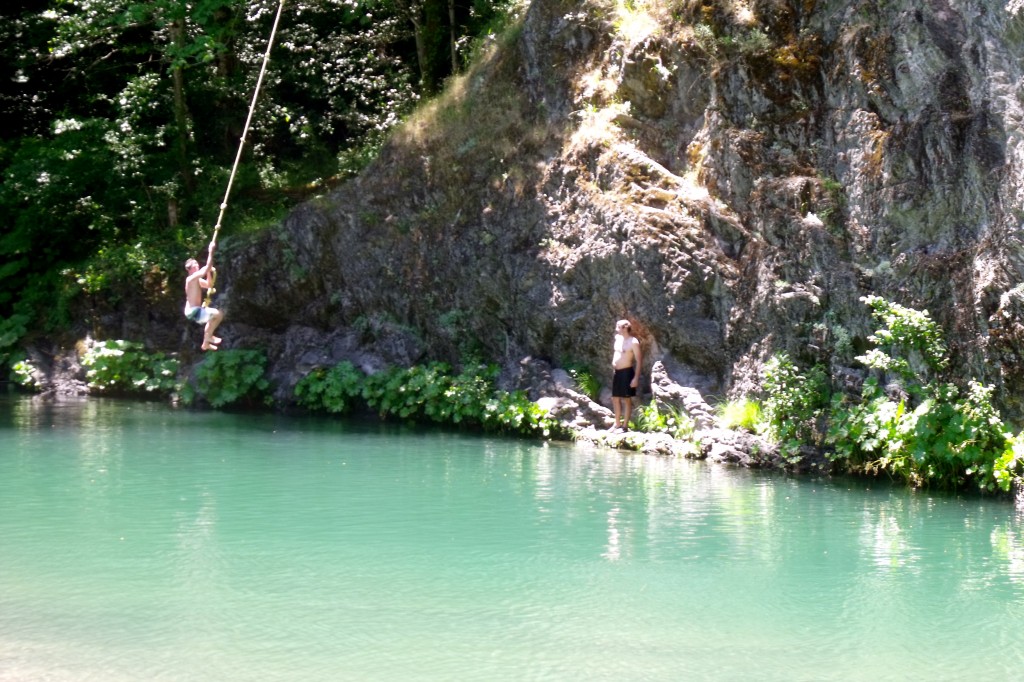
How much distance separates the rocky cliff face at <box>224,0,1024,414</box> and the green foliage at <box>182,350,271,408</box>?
459 mm

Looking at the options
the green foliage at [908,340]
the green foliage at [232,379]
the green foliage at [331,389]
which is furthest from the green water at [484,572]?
the green foliage at [232,379]

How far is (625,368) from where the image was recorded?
1678 cm

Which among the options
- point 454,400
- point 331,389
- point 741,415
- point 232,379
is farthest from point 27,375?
point 741,415

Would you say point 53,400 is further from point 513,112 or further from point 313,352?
point 513,112

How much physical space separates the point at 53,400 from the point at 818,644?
56.9 feet

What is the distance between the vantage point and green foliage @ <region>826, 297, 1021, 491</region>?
13.1 metres

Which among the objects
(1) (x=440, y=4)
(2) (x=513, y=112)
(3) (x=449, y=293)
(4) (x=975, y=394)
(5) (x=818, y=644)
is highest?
(1) (x=440, y=4)

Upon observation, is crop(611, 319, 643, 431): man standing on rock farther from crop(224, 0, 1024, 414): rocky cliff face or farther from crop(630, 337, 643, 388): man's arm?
crop(224, 0, 1024, 414): rocky cliff face

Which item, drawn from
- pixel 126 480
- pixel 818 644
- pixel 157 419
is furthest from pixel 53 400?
pixel 818 644

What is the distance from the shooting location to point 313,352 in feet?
70.4

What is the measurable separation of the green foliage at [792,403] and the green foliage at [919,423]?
31 centimetres

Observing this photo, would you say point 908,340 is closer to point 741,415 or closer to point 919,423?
point 919,423

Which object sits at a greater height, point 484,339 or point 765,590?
point 484,339

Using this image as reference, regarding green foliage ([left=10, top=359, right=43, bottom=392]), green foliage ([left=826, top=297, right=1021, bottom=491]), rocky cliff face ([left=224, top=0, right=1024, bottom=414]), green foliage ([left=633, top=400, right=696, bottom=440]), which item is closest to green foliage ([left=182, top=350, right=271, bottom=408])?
rocky cliff face ([left=224, top=0, right=1024, bottom=414])
